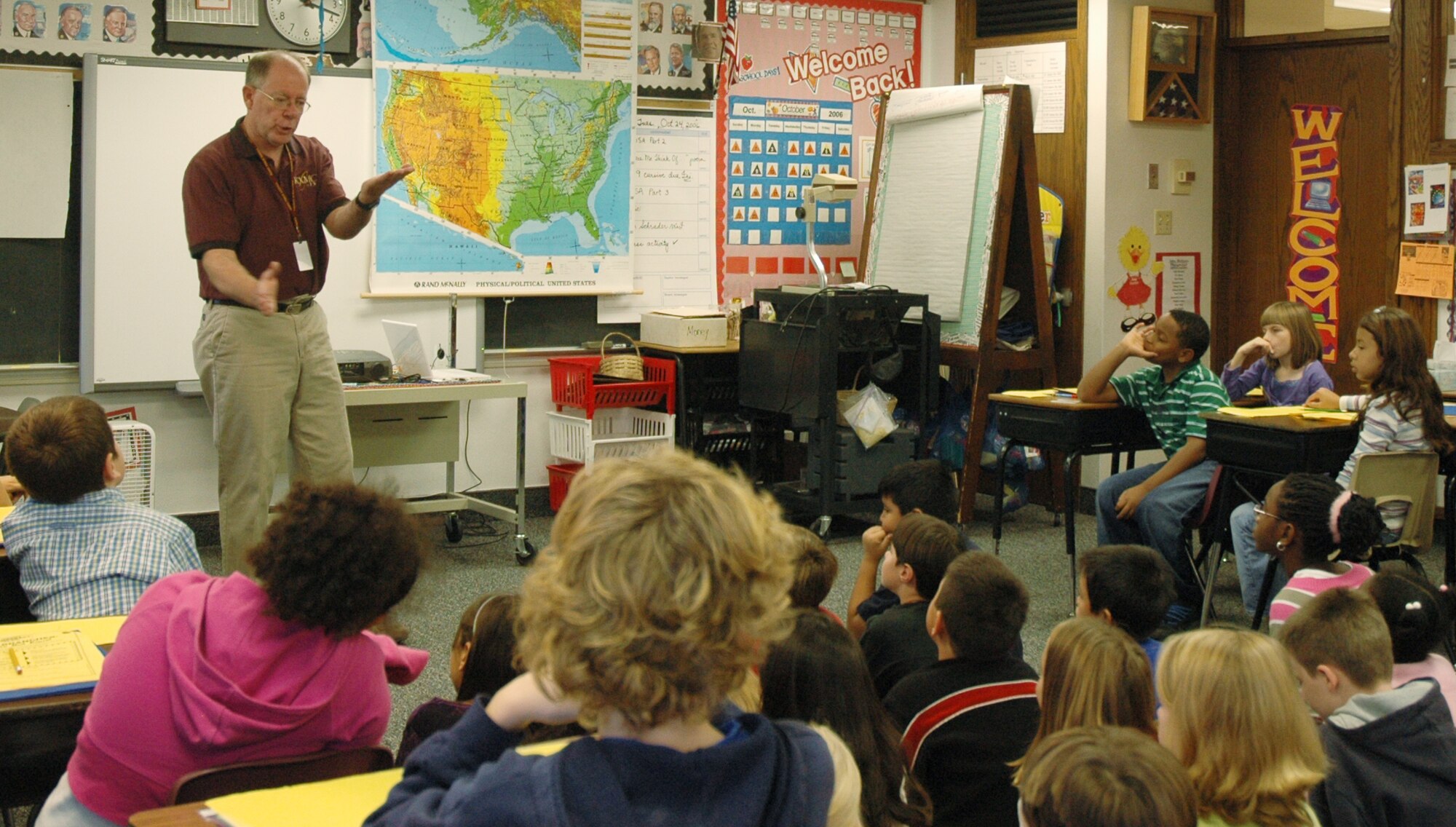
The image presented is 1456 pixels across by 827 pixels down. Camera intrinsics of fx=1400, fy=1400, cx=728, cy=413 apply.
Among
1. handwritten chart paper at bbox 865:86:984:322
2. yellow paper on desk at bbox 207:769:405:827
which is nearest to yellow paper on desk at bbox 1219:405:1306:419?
handwritten chart paper at bbox 865:86:984:322

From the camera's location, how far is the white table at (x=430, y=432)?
4980 millimetres

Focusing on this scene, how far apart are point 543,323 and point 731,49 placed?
1.51m

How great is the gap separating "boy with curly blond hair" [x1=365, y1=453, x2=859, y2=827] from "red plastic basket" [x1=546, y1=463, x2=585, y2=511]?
4669 millimetres

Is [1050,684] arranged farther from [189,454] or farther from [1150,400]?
[189,454]

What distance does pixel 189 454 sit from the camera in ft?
17.3

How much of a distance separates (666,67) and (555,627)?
17.3ft

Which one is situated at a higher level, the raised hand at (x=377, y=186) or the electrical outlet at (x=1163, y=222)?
the electrical outlet at (x=1163, y=222)

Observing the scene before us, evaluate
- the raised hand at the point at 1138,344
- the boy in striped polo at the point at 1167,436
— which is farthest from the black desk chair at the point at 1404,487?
the raised hand at the point at 1138,344

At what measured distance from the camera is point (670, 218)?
6141 millimetres

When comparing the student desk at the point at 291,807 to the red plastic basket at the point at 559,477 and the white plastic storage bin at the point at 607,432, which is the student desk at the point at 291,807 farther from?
the red plastic basket at the point at 559,477

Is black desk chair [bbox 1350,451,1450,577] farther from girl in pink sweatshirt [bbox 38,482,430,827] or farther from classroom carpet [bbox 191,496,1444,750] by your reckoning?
girl in pink sweatshirt [bbox 38,482,430,827]

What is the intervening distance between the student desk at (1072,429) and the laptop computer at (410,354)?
1920 mm

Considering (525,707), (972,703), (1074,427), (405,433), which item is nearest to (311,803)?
(525,707)

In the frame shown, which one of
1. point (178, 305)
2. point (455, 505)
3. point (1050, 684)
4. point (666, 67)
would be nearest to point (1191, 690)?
point (1050, 684)
